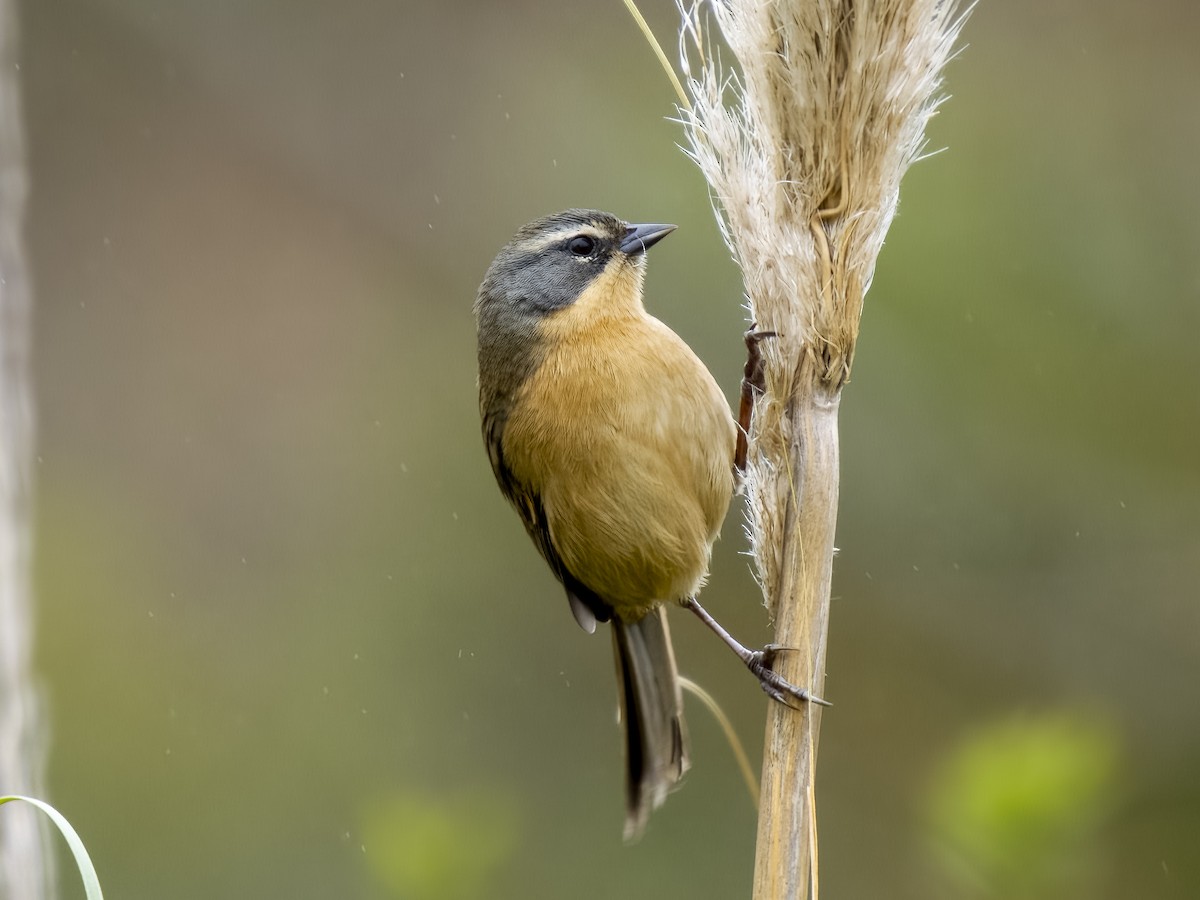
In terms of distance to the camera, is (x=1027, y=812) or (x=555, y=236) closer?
(x=1027, y=812)

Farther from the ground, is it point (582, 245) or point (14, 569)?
point (582, 245)

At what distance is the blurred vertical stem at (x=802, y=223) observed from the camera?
9.76 ft

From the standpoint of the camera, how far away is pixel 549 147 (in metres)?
7.08

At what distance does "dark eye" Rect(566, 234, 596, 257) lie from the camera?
15.8 ft

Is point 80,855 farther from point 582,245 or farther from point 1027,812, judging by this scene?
point 582,245

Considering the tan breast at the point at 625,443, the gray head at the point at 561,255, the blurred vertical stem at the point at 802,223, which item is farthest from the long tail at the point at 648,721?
the blurred vertical stem at the point at 802,223

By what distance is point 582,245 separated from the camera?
190 inches

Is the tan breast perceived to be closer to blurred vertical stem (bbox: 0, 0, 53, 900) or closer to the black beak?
the black beak

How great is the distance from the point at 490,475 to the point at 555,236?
3191 millimetres

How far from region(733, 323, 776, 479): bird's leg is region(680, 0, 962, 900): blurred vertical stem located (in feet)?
0.45

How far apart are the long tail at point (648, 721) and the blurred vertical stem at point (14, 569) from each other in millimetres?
2089

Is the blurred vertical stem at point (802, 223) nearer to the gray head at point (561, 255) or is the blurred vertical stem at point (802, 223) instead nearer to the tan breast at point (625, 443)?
the tan breast at point (625, 443)

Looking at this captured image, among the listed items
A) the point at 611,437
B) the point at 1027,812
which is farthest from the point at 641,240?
the point at 1027,812

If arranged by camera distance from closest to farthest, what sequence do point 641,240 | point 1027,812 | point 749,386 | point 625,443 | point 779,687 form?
point 779,687
point 1027,812
point 749,386
point 625,443
point 641,240
